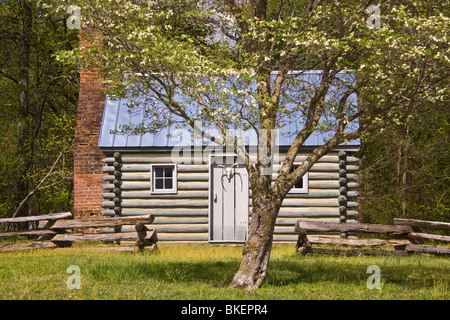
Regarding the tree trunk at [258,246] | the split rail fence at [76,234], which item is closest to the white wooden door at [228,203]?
the split rail fence at [76,234]

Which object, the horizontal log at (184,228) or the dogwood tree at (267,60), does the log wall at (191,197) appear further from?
the dogwood tree at (267,60)

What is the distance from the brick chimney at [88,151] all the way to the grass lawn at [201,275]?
2874 millimetres

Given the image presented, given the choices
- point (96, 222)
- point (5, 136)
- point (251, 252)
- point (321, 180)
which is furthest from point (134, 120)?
point (5, 136)

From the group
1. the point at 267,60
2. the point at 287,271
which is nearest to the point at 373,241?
the point at 287,271

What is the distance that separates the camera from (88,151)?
1789cm

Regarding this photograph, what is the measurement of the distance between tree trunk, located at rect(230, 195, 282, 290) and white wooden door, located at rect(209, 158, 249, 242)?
6828 millimetres

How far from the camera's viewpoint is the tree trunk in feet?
32.2

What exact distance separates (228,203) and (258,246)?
7.05m

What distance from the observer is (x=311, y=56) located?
34.8 ft

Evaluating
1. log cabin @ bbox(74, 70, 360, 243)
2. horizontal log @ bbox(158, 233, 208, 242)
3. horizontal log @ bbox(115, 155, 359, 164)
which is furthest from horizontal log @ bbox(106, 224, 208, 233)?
horizontal log @ bbox(115, 155, 359, 164)

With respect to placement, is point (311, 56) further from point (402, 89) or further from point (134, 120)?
point (134, 120)

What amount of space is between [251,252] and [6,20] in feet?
58.1

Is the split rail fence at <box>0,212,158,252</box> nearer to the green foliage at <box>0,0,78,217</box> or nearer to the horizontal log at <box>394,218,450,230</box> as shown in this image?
the horizontal log at <box>394,218,450,230</box>

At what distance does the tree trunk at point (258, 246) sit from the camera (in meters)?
9.81
